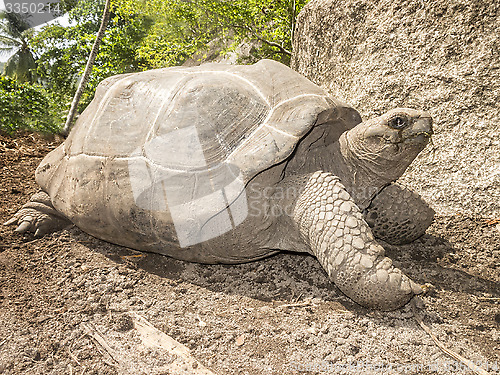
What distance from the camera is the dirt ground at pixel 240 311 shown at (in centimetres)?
216

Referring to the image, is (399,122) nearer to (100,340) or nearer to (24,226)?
(100,340)

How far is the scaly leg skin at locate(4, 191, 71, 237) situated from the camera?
136 inches

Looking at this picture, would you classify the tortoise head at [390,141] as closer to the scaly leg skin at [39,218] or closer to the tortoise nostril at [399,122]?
the tortoise nostril at [399,122]

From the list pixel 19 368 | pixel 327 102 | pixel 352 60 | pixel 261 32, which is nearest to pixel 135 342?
pixel 19 368

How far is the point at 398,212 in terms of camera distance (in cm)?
310

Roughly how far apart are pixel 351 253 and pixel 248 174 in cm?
81

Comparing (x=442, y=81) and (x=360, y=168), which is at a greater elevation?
(x=442, y=81)

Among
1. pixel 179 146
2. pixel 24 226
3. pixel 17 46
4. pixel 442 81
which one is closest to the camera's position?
pixel 179 146

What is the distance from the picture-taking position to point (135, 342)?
234cm

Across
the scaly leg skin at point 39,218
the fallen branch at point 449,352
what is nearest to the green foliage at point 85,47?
the scaly leg skin at point 39,218

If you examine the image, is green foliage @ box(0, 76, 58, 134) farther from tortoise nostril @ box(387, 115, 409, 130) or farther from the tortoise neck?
tortoise nostril @ box(387, 115, 409, 130)

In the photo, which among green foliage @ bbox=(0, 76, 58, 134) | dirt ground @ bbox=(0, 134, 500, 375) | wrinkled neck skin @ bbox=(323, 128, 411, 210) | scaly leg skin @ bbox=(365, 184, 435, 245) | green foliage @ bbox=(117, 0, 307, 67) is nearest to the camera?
dirt ground @ bbox=(0, 134, 500, 375)

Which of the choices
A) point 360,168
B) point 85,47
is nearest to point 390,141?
point 360,168

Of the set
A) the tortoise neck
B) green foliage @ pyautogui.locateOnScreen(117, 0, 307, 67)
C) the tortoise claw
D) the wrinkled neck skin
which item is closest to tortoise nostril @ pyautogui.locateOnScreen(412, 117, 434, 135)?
the wrinkled neck skin
